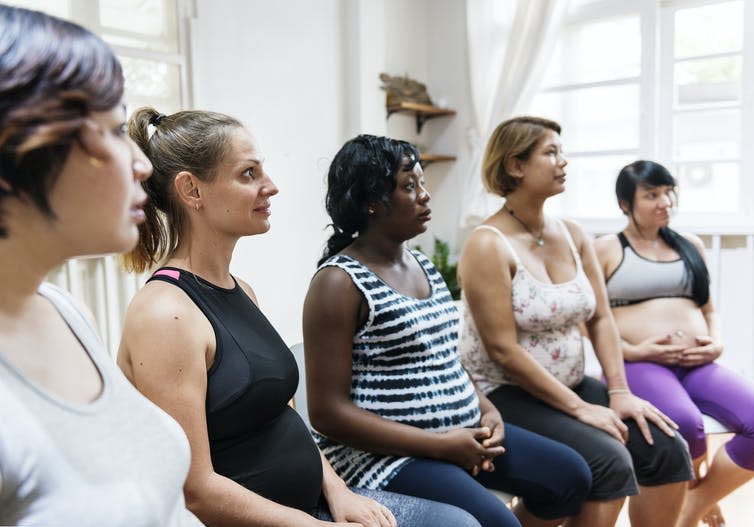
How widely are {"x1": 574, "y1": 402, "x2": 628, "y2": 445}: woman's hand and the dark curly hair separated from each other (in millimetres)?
1475

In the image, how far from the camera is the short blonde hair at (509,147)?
1.87 m

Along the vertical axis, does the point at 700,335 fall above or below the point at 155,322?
below

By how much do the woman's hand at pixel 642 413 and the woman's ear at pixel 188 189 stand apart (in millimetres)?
1337

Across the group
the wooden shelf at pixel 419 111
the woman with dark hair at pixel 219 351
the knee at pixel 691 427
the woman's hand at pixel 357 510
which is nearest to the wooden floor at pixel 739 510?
the knee at pixel 691 427

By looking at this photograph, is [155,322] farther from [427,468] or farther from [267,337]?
[427,468]

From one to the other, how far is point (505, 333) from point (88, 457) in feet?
4.21

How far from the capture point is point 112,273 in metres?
2.35

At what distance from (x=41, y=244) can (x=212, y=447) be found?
1.75ft

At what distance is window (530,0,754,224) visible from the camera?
318 centimetres

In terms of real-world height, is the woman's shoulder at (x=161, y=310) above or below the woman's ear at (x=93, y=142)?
below

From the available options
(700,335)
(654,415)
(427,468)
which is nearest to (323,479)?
(427,468)

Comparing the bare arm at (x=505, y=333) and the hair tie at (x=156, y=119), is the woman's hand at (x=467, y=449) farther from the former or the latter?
the hair tie at (x=156, y=119)

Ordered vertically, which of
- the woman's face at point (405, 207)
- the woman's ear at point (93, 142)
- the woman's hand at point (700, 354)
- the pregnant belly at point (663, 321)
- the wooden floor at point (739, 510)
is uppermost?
the woman's ear at point (93, 142)

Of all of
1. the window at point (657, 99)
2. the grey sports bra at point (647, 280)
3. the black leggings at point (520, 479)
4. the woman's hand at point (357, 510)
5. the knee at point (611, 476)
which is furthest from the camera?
the window at point (657, 99)
